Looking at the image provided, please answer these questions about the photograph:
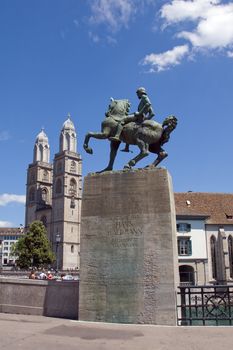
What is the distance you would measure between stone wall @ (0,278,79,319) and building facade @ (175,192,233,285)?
37.1 metres

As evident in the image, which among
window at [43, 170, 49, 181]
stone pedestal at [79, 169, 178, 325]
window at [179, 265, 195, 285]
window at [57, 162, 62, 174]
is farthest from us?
window at [43, 170, 49, 181]

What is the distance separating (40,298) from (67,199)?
10071 cm

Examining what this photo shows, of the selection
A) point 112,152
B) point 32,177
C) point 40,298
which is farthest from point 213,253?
point 32,177

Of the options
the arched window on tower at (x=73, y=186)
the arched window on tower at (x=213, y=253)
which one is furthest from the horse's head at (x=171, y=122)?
the arched window on tower at (x=73, y=186)

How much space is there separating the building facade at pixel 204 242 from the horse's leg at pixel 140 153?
37.8 metres

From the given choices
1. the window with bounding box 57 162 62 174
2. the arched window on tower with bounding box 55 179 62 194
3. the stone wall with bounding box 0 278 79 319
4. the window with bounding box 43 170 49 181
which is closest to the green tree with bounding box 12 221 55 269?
the arched window on tower with bounding box 55 179 62 194

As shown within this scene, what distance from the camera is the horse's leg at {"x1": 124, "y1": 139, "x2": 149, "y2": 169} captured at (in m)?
11.7

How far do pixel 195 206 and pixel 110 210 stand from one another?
4248 centimetres

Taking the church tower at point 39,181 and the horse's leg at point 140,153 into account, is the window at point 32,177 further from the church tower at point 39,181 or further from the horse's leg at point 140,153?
the horse's leg at point 140,153

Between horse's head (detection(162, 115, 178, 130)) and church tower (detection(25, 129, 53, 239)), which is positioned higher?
church tower (detection(25, 129, 53, 239))

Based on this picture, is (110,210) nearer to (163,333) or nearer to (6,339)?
(163,333)

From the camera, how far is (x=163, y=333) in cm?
875

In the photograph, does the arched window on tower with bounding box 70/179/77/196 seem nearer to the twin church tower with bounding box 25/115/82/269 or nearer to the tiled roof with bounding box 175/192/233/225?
the twin church tower with bounding box 25/115/82/269

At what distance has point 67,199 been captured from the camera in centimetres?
11188
